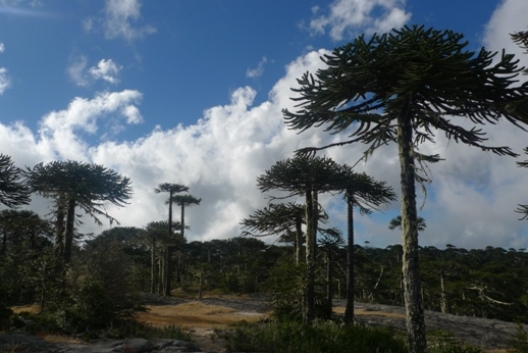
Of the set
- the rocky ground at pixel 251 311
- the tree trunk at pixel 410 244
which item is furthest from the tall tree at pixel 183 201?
the tree trunk at pixel 410 244

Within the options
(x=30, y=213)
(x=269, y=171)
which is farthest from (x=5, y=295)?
(x=30, y=213)

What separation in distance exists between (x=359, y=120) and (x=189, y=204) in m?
38.5

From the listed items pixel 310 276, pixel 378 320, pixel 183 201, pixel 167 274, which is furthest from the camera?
pixel 183 201

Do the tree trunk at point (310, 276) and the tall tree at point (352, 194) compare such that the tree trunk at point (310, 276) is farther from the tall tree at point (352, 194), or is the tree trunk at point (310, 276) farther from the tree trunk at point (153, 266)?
the tree trunk at point (153, 266)

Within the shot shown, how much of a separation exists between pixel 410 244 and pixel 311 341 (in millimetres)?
3546

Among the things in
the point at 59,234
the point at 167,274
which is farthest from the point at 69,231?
the point at 167,274

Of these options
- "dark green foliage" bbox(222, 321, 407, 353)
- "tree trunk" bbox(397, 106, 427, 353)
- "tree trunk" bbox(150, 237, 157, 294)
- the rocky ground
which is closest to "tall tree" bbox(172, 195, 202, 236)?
"tree trunk" bbox(150, 237, 157, 294)

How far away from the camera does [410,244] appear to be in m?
8.41

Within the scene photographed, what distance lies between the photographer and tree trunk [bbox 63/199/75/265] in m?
20.0

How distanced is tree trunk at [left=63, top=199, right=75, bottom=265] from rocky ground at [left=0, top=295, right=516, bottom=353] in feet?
28.2

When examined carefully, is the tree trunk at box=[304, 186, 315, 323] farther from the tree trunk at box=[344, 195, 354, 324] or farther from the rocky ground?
the rocky ground

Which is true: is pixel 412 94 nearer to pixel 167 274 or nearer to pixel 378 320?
pixel 378 320

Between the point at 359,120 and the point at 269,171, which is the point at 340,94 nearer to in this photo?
the point at 359,120

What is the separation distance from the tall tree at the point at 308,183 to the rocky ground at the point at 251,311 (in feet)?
14.7
